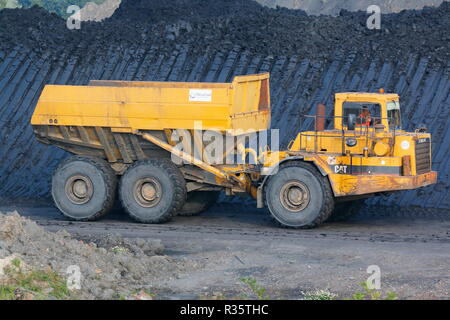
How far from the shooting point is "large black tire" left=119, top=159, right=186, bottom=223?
16.5 meters

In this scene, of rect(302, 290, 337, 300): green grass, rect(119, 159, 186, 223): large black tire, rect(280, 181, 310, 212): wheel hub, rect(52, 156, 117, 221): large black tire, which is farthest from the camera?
rect(52, 156, 117, 221): large black tire

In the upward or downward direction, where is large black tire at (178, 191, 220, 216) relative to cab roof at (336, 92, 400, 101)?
downward

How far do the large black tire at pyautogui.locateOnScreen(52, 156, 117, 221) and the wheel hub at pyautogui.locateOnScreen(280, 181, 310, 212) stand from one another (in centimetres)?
332

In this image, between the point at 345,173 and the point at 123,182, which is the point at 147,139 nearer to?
the point at 123,182

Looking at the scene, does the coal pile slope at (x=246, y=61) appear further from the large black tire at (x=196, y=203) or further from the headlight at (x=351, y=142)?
the headlight at (x=351, y=142)

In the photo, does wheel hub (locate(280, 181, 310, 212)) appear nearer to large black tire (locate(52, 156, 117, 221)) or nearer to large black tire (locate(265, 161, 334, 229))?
large black tire (locate(265, 161, 334, 229))

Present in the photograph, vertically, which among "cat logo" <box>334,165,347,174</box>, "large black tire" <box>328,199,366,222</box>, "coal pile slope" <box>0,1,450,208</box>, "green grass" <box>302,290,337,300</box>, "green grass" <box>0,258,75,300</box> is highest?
"coal pile slope" <box>0,1,450,208</box>

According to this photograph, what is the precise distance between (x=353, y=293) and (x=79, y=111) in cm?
762

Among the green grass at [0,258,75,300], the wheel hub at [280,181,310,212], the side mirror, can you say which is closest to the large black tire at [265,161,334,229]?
the wheel hub at [280,181,310,212]

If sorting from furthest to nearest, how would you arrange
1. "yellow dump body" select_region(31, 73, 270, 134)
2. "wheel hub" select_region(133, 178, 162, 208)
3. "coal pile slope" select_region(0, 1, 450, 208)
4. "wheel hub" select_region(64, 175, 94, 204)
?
"coal pile slope" select_region(0, 1, 450, 208) → "wheel hub" select_region(64, 175, 94, 204) → "wheel hub" select_region(133, 178, 162, 208) → "yellow dump body" select_region(31, 73, 270, 134)

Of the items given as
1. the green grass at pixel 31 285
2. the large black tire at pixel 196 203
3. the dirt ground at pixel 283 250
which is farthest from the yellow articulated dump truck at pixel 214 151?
the green grass at pixel 31 285

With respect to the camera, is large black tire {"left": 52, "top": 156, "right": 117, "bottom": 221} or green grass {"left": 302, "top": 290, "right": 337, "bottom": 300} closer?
green grass {"left": 302, "top": 290, "right": 337, "bottom": 300}

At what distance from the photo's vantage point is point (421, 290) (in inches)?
440
